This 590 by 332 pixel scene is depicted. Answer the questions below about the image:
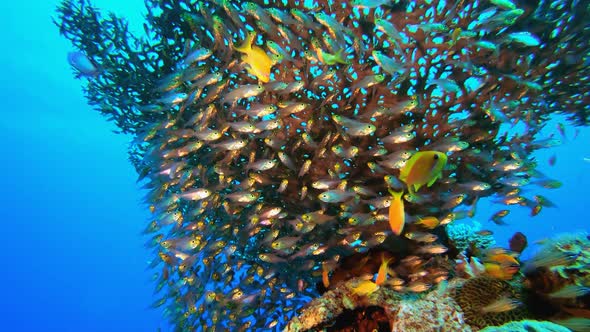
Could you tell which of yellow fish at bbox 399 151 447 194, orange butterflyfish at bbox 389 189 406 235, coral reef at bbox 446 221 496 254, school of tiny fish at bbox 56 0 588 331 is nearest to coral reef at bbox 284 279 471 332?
school of tiny fish at bbox 56 0 588 331

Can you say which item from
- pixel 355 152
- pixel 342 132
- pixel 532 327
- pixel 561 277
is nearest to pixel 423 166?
pixel 532 327

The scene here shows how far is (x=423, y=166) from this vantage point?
2.89 metres

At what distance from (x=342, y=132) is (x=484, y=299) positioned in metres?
2.76

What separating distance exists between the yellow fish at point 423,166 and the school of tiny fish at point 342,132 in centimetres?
139

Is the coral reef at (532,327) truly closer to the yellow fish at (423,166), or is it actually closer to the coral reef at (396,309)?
the coral reef at (396,309)

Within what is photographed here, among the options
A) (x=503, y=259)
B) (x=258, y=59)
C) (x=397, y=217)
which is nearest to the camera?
(x=397, y=217)

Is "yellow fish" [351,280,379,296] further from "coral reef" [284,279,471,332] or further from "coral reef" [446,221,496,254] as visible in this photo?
"coral reef" [446,221,496,254]

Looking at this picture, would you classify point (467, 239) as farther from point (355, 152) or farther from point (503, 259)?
point (355, 152)

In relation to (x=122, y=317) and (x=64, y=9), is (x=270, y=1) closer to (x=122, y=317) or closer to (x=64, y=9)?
(x=64, y=9)

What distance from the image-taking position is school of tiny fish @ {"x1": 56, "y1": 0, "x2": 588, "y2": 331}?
454cm

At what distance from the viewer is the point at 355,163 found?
5.04 m

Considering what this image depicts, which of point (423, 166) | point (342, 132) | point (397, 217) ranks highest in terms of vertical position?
point (342, 132)

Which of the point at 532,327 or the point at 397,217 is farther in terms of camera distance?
the point at 397,217

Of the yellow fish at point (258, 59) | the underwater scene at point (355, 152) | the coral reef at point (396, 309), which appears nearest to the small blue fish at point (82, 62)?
the underwater scene at point (355, 152)
